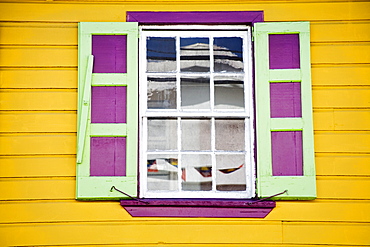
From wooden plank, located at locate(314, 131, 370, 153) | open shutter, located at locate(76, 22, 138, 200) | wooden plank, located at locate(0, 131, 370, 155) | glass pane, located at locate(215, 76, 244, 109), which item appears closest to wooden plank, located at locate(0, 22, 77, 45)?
open shutter, located at locate(76, 22, 138, 200)

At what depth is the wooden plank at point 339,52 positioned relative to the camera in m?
3.52

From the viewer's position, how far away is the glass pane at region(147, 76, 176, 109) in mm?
3586

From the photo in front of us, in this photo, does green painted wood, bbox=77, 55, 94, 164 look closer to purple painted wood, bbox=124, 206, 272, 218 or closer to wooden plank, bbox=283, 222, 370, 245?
purple painted wood, bbox=124, 206, 272, 218

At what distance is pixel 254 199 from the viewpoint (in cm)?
346

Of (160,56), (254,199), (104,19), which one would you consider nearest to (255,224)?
(254,199)

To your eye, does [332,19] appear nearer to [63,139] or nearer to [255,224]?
[255,224]

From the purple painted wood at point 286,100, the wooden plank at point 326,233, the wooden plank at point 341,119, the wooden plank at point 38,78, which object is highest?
the wooden plank at point 38,78

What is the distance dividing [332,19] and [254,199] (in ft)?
4.81

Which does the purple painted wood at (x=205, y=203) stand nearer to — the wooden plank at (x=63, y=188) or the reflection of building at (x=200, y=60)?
the wooden plank at (x=63, y=188)

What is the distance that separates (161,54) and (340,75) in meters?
1.34

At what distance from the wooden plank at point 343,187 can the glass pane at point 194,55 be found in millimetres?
1208

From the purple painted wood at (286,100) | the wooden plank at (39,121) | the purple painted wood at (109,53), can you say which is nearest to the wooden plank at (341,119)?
the purple painted wood at (286,100)

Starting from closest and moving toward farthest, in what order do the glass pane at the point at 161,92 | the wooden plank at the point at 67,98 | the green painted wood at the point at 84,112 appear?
the green painted wood at the point at 84,112 → the wooden plank at the point at 67,98 → the glass pane at the point at 161,92

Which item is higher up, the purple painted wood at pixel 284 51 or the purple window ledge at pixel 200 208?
the purple painted wood at pixel 284 51
